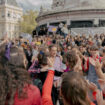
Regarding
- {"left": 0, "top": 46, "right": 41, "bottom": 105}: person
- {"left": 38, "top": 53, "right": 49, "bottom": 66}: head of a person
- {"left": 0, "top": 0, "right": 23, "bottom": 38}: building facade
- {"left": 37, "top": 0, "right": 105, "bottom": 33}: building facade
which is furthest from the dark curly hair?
{"left": 0, "top": 0, "right": 23, "bottom": 38}: building facade

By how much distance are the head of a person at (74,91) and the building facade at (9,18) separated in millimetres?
69692

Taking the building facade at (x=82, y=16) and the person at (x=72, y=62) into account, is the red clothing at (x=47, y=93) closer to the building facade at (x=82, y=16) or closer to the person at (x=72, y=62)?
the person at (x=72, y=62)

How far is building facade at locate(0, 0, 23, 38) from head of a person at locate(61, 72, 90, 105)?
69.7 metres

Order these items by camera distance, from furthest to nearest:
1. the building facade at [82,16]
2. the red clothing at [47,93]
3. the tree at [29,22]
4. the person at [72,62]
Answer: the tree at [29,22], the building facade at [82,16], the person at [72,62], the red clothing at [47,93]

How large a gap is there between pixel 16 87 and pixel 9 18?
244ft

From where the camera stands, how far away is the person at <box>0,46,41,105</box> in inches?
76.5

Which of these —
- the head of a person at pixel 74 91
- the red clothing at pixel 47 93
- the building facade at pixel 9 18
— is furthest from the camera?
the building facade at pixel 9 18

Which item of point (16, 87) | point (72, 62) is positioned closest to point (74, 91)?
point (16, 87)

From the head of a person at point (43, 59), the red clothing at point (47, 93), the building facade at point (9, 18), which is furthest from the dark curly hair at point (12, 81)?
the building facade at point (9, 18)

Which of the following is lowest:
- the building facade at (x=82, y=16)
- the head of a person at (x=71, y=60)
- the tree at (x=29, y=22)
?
the head of a person at (x=71, y=60)

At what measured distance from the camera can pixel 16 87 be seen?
1977 mm

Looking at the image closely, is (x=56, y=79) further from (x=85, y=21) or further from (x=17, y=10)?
(x=17, y=10)

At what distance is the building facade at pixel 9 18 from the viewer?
233 feet

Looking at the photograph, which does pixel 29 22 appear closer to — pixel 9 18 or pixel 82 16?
pixel 9 18
